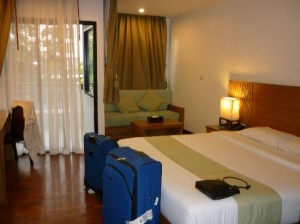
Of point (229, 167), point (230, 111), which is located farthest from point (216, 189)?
point (230, 111)

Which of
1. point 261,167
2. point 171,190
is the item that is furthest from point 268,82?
point 171,190

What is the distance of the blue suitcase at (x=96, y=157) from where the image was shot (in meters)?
2.92

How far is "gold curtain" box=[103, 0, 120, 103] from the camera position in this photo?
454cm

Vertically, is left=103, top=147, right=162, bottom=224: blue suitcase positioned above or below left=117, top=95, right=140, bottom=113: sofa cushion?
below

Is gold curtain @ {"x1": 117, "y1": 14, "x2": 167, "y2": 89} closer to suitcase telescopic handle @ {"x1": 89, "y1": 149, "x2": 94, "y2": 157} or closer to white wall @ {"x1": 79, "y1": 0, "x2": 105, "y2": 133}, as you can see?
white wall @ {"x1": 79, "y1": 0, "x2": 105, "y2": 133}

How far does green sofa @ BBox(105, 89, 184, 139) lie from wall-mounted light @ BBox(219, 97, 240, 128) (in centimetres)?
155

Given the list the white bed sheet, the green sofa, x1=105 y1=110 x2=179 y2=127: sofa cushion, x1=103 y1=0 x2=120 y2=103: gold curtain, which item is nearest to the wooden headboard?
the white bed sheet

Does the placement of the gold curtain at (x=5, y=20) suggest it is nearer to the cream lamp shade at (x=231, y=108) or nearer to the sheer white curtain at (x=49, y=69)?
the sheer white curtain at (x=49, y=69)

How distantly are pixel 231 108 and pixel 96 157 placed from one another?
2.20 meters

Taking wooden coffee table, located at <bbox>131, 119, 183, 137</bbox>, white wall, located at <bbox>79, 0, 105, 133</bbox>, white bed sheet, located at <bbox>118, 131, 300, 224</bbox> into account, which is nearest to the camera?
white bed sheet, located at <bbox>118, 131, 300, 224</bbox>

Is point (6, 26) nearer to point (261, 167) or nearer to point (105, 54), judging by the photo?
point (105, 54)

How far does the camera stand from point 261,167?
2627 mm

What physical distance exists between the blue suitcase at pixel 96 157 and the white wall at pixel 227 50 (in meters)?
2.33

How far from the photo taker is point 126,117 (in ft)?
18.1
